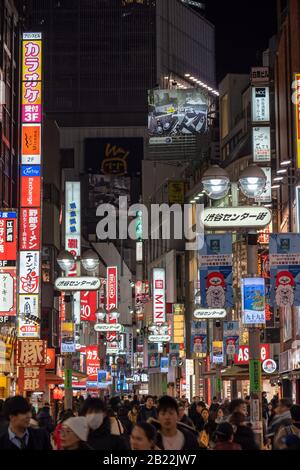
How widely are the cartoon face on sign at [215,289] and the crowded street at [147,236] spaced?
0.20 ft

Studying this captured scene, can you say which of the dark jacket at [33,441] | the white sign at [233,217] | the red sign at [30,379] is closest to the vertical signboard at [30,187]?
the red sign at [30,379]

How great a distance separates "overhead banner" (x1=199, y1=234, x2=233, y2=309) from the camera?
2380 centimetres

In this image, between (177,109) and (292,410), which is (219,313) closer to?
(292,410)

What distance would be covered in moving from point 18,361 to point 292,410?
79.3 feet

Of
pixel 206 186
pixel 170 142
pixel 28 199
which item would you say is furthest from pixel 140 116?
pixel 206 186

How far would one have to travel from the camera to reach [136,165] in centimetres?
12412

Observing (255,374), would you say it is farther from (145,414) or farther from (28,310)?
(28,310)

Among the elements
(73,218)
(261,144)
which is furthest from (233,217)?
(73,218)

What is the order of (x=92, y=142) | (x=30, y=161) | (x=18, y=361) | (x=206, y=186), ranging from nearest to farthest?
(x=206, y=186)
(x=18, y=361)
(x=30, y=161)
(x=92, y=142)

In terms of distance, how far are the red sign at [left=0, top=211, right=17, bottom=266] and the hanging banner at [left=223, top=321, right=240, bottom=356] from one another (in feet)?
40.3

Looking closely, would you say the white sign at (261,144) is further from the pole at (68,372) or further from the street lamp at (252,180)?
the street lamp at (252,180)

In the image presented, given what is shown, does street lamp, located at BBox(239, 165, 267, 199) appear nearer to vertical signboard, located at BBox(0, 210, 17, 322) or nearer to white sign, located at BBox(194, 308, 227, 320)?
vertical signboard, located at BBox(0, 210, 17, 322)

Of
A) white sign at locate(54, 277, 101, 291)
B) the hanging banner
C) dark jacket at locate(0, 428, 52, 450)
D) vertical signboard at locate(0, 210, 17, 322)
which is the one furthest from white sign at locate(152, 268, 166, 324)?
dark jacket at locate(0, 428, 52, 450)

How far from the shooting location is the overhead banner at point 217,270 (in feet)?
78.1
